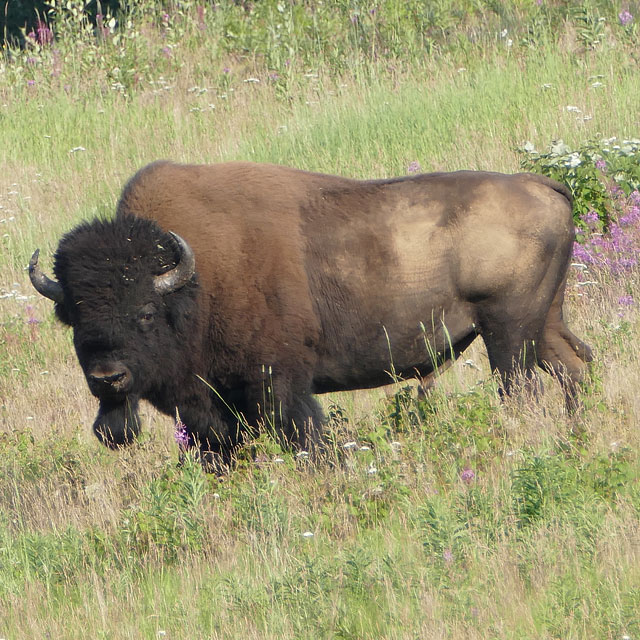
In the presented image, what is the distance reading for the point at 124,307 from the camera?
552cm

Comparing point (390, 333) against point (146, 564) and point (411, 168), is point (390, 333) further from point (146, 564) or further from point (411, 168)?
point (411, 168)

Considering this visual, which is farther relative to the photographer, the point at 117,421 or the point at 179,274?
the point at 117,421

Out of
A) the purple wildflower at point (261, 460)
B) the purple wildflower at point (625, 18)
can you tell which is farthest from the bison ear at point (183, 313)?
the purple wildflower at point (625, 18)

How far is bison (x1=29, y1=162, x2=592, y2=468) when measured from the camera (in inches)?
229

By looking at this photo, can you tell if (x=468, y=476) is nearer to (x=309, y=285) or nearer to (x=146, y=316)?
(x=309, y=285)

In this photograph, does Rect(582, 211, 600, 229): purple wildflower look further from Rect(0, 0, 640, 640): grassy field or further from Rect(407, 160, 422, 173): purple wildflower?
Rect(407, 160, 422, 173): purple wildflower

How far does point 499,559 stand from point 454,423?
4.81 feet

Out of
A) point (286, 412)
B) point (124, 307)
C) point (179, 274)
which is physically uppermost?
point (179, 274)

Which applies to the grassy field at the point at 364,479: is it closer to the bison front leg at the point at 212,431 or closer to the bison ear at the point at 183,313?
the bison front leg at the point at 212,431

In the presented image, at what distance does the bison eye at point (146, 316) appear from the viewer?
5.64 meters

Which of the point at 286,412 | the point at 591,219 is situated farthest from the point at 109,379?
the point at 591,219

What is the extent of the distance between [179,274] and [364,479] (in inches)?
62.1

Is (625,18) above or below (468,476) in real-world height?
above

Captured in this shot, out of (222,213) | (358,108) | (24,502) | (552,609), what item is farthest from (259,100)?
(552,609)
